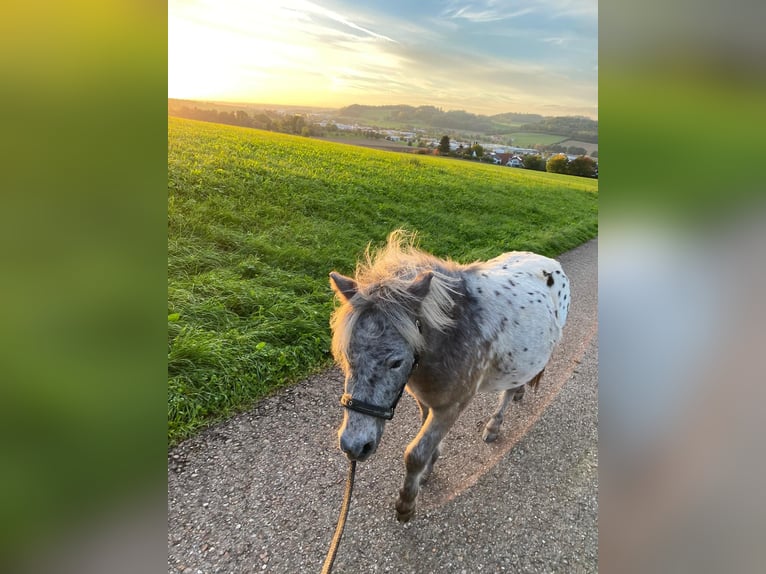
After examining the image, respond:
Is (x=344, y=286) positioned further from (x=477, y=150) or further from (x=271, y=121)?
(x=477, y=150)

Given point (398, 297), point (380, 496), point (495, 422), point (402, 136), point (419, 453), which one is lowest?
point (380, 496)

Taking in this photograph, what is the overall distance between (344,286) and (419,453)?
1352 mm

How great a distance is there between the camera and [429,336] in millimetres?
2500

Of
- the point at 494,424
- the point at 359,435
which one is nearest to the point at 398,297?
the point at 359,435

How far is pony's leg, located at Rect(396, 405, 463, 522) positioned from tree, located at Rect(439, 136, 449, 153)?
9.83m

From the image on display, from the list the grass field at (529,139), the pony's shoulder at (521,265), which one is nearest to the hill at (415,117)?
the grass field at (529,139)

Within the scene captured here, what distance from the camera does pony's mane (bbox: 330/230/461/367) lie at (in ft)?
7.35

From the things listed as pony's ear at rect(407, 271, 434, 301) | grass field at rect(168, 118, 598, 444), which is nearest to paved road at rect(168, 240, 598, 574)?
grass field at rect(168, 118, 598, 444)

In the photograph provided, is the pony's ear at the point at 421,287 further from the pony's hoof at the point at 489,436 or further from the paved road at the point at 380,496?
the pony's hoof at the point at 489,436

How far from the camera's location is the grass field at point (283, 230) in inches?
164
